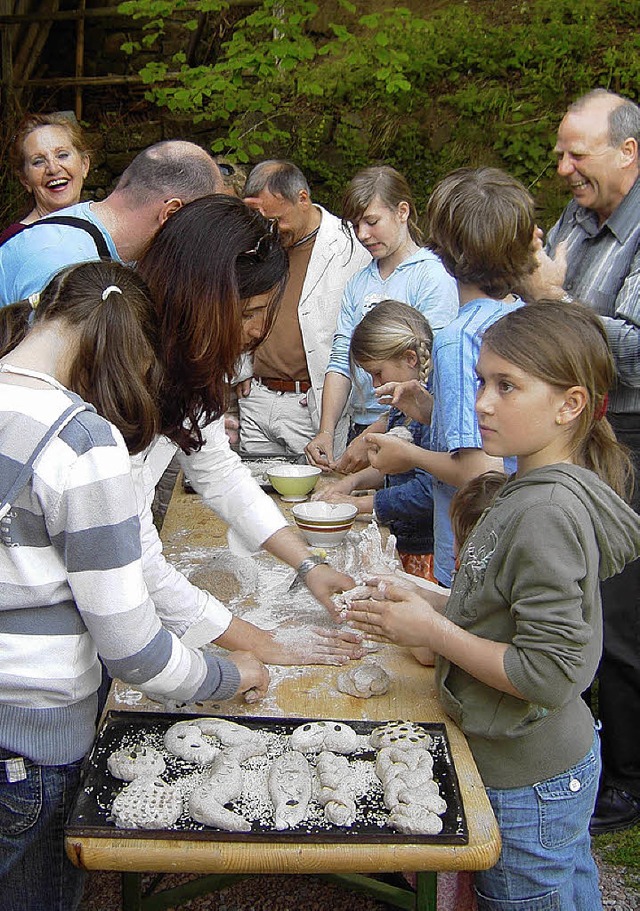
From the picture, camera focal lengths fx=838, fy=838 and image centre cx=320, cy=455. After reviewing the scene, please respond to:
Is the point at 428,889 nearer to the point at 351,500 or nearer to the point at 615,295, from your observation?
the point at 351,500

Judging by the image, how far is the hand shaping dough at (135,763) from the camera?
1.32m

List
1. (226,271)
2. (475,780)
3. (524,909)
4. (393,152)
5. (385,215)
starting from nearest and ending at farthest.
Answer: (475,780) → (524,909) → (226,271) → (385,215) → (393,152)

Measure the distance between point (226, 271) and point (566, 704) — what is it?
111 cm

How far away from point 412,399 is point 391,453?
23 cm

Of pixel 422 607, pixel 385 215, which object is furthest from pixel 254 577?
pixel 385 215

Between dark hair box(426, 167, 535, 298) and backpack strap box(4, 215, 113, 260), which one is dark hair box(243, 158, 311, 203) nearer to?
backpack strap box(4, 215, 113, 260)

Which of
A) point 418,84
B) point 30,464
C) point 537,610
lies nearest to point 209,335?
point 30,464

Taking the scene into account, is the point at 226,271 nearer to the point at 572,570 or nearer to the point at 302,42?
the point at 572,570

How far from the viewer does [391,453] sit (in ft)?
8.02

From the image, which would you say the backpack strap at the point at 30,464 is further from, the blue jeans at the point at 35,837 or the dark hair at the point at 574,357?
the dark hair at the point at 574,357

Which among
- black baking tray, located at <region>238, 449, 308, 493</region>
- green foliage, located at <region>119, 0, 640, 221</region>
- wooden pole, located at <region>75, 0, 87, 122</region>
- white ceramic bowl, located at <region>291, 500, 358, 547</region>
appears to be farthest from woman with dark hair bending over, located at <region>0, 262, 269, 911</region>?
wooden pole, located at <region>75, 0, 87, 122</region>

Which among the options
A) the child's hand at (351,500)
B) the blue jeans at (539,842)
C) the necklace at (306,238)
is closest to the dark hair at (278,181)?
the necklace at (306,238)

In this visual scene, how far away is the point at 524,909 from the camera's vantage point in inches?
59.3

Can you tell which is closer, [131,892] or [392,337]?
[131,892]
